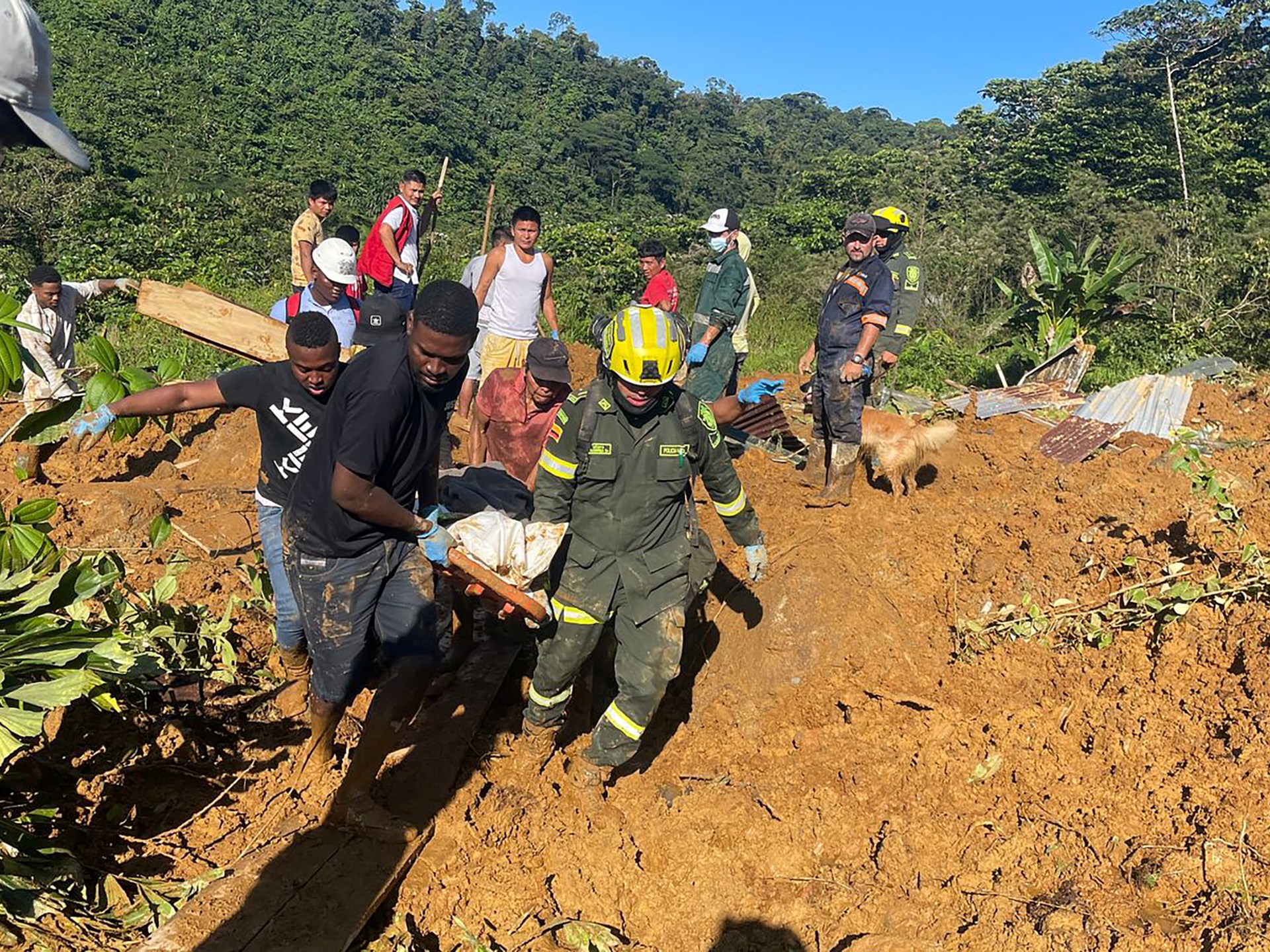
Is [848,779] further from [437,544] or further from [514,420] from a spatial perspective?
[514,420]

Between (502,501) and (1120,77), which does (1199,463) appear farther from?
(1120,77)

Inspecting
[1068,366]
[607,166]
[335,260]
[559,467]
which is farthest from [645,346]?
[607,166]

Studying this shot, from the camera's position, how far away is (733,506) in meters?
4.06

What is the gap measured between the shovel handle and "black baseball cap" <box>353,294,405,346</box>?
273cm

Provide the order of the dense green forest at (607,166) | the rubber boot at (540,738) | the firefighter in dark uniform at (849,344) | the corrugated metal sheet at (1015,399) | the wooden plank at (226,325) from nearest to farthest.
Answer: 1. the rubber boot at (540,738)
2. the wooden plank at (226,325)
3. the firefighter in dark uniform at (849,344)
4. the corrugated metal sheet at (1015,399)
5. the dense green forest at (607,166)

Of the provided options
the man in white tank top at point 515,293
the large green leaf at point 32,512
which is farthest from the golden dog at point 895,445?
the large green leaf at point 32,512

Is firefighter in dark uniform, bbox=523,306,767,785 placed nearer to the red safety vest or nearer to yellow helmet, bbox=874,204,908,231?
yellow helmet, bbox=874,204,908,231

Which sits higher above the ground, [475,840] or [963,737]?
[963,737]

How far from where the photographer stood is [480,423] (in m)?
4.94

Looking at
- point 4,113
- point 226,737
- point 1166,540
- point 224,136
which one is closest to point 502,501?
point 226,737

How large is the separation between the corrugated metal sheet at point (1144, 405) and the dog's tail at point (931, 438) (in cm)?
233

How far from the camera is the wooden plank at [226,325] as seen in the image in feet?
19.7

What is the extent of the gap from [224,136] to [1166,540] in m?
34.2

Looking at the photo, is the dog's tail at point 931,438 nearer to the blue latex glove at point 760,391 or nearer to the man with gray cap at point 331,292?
the blue latex glove at point 760,391
